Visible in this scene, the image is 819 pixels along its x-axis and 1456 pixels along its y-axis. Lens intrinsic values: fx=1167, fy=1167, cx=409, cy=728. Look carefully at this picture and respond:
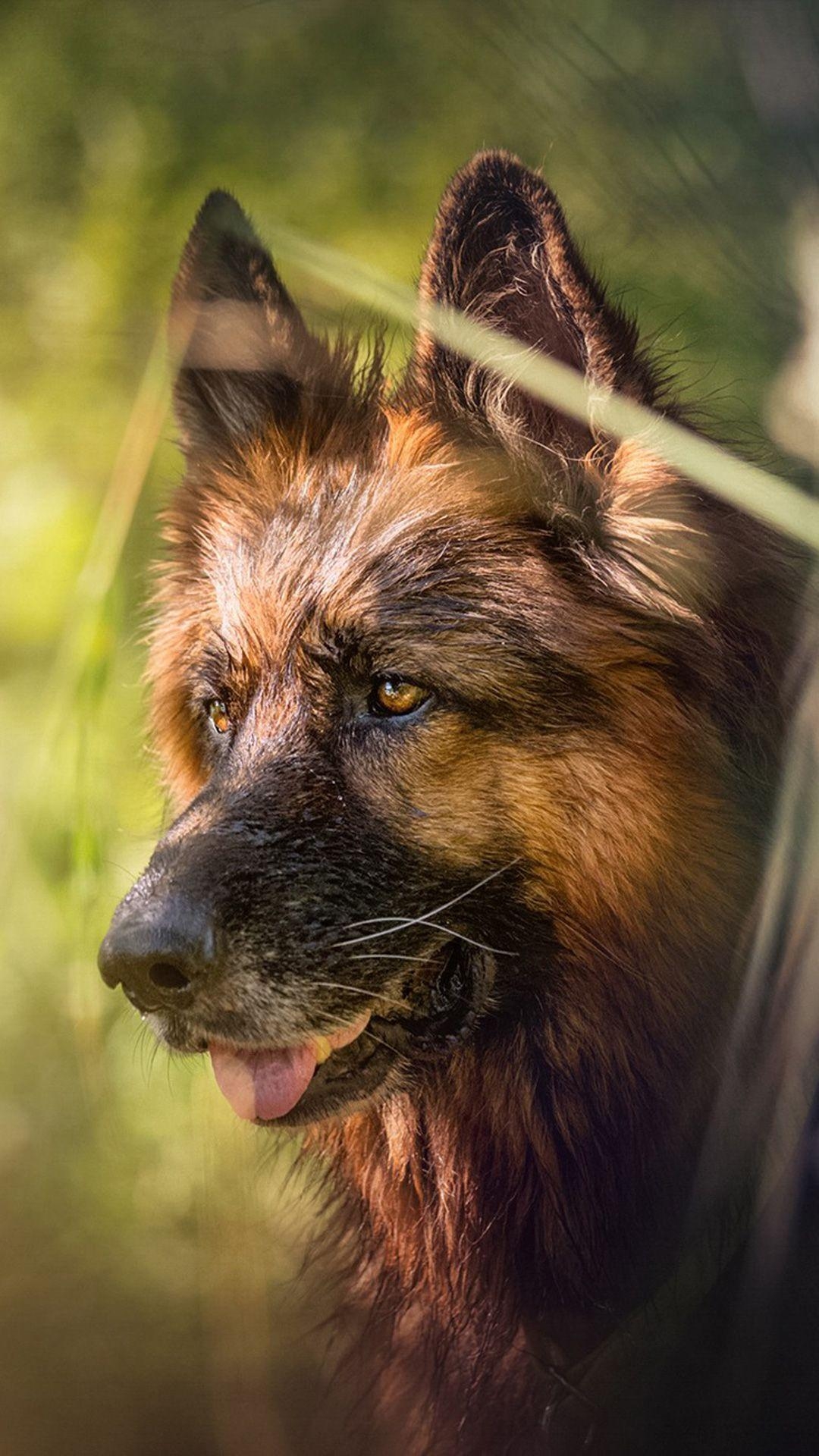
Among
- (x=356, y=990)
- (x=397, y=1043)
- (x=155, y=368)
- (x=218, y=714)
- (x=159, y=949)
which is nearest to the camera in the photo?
(x=159, y=949)

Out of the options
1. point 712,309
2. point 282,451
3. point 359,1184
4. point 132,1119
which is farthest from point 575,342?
point 132,1119

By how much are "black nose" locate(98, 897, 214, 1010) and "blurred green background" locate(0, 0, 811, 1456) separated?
0.60m

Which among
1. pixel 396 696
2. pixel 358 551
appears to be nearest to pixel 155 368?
pixel 358 551

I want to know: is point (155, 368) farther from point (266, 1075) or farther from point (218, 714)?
point (266, 1075)

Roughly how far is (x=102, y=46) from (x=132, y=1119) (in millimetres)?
1693

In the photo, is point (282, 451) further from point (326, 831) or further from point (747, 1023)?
point (747, 1023)

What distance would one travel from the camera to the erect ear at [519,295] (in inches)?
50.0

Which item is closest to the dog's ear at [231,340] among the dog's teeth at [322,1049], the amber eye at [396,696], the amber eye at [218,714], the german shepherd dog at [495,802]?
the german shepherd dog at [495,802]

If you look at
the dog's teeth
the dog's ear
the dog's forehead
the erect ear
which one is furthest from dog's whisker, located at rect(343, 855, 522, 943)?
the dog's ear

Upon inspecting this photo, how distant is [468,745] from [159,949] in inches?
16.0

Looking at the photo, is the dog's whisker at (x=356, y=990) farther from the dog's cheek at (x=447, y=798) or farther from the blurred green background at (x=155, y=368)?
the blurred green background at (x=155, y=368)

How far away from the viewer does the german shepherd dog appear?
129cm

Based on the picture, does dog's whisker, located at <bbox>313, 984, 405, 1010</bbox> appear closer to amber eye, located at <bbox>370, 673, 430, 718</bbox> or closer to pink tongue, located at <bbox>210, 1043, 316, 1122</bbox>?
pink tongue, located at <bbox>210, 1043, 316, 1122</bbox>

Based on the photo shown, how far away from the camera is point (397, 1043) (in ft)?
4.57
